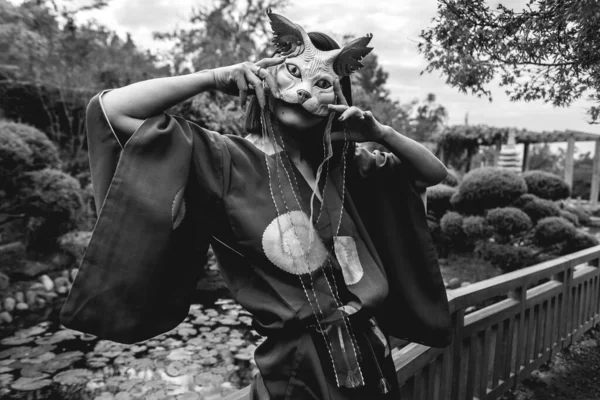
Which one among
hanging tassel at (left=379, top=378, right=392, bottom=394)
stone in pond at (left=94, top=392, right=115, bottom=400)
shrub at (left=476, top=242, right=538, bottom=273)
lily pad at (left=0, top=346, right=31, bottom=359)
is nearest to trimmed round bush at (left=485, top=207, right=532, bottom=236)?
shrub at (left=476, top=242, right=538, bottom=273)

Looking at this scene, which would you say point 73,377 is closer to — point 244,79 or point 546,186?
point 244,79

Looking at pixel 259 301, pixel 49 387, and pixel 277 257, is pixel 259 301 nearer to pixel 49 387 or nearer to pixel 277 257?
pixel 277 257

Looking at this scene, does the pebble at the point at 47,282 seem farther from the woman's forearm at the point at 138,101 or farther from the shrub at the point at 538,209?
the shrub at the point at 538,209

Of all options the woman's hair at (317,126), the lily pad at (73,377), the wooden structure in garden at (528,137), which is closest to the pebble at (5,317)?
the lily pad at (73,377)

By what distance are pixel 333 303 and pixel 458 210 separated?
6.22 m

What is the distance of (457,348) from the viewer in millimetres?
2449

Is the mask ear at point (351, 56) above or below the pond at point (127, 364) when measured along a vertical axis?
above

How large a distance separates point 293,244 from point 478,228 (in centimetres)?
559

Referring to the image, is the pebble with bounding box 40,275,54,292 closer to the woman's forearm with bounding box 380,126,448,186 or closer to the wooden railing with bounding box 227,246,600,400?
the wooden railing with bounding box 227,246,600,400

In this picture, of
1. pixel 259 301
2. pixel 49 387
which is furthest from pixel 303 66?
pixel 49 387

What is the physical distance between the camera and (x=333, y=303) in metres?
1.22

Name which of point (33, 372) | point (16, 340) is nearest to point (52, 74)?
point (16, 340)

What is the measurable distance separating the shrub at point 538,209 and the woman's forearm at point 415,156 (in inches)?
217

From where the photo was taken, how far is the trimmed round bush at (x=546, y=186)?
702 centimetres
